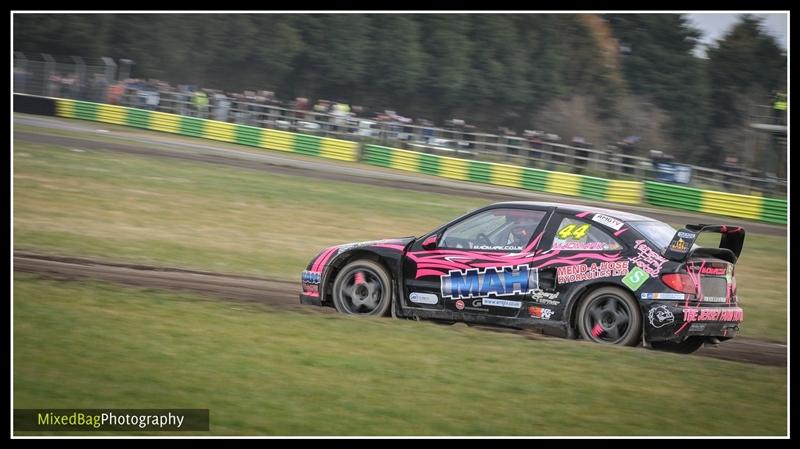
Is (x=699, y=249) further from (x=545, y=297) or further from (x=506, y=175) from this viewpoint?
(x=506, y=175)

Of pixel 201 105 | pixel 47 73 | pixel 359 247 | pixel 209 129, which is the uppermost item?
pixel 47 73

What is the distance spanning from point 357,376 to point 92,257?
721 centimetres

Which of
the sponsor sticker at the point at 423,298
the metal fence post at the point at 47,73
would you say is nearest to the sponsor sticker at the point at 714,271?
the sponsor sticker at the point at 423,298

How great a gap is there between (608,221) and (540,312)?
3.56 feet

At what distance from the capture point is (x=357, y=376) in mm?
7688

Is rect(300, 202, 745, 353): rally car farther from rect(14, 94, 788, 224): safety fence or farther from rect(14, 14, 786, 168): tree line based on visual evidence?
rect(14, 14, 786, 168): tree line

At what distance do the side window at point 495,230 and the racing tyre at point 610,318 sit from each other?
0.88 metres

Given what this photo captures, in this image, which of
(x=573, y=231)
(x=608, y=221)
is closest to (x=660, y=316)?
(x=608, y=221)

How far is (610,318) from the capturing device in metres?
8.99

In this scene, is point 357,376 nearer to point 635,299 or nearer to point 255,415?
point 255,415

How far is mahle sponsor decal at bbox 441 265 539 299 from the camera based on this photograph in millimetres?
9172

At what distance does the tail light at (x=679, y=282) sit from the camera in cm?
866

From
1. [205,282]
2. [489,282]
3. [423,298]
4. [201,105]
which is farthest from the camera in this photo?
[201,105]

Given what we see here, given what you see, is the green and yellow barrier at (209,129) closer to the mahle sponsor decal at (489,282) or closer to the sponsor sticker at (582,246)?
the mahle sponsor decal at (489,282)
